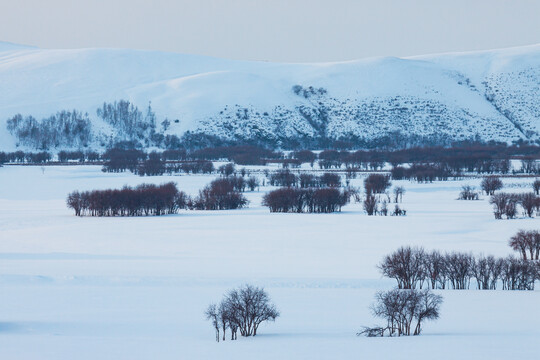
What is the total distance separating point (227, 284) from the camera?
2775 centimetres

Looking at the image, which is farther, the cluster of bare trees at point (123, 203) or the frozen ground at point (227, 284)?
the cluster of bare trees at point (123, 203)

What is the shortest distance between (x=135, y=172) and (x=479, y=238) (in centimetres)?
6107

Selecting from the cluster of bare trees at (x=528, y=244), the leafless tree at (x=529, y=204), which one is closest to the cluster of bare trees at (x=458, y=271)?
the cluster of bare trees at (x=528, y=244)

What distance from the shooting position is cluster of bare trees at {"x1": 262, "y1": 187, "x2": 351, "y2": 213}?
5688cm

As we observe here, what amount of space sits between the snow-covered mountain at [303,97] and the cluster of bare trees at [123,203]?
3834 inches

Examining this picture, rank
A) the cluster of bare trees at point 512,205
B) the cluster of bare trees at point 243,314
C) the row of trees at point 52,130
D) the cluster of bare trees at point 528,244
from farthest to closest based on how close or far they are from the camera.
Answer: the row of trees at point 52,130
the cluster of bare trees at point 512,205
the cluster of bare trees at point 528,244
the cluster of bare trees at point 243,314

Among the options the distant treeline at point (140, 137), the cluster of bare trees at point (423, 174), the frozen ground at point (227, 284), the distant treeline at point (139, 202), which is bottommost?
the frozen ground at point (227, 284)

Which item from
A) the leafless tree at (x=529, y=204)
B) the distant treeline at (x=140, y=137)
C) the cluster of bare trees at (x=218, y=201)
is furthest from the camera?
the distant treeline at (x=140, y=137)

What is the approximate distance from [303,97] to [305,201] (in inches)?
4920

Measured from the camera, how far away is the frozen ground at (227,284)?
17.8 m

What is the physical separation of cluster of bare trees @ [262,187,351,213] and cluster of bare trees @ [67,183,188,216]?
7.01m

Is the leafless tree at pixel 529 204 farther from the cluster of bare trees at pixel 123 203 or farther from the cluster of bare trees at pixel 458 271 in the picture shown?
the cluster of bare trees at pixel 123 203

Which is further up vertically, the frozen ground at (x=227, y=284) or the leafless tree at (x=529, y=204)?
the leafless tree at (x=529, y=204)

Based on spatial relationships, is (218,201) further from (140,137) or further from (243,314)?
(140,137)
